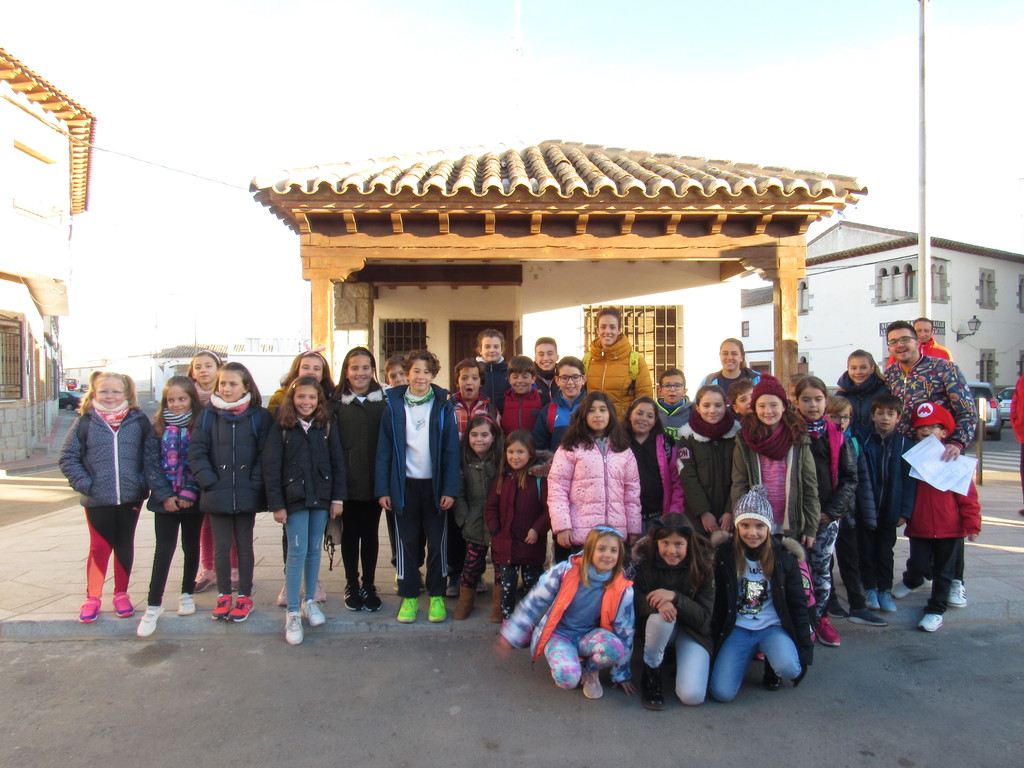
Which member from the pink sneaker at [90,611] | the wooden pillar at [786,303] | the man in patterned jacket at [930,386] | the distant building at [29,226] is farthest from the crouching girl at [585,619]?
the distant building at [29,226]

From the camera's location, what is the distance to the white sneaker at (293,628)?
4070mm

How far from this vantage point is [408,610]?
14.2ft

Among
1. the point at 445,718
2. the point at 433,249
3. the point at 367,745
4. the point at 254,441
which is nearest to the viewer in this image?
the point at 367,745

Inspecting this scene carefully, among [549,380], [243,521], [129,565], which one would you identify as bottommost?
[129,565]

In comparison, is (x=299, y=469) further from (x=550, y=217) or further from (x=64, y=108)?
(x=64, y=108)

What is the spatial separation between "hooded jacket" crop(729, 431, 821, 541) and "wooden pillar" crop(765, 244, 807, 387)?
226cm

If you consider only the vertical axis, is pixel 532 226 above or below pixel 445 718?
above

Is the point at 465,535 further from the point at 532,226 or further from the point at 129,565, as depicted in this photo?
the point at 532,226

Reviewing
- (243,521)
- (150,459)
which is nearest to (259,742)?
(243,521)

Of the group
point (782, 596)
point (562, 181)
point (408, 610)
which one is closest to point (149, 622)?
point (408, 610)

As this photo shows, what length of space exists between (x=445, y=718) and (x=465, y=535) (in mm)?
1333

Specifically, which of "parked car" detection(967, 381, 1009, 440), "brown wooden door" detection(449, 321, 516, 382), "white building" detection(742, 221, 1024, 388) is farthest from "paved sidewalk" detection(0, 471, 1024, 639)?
"white building" detection(742, 221, 1024, 388)

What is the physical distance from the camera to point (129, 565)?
4.35 meters

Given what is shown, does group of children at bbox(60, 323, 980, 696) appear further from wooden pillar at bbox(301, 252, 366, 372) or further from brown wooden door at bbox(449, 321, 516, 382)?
brown wooden door at bbox(449, 321, 516, 382)
